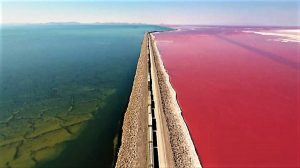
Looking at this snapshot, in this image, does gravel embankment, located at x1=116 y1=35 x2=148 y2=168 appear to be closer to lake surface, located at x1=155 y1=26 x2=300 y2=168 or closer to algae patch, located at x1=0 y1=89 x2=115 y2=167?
lake surface, located at x1=155 y1=26 x2=300 y2=168

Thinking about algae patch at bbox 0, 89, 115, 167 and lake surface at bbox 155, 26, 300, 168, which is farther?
algae patch at bbox 0, 89, 115, 167

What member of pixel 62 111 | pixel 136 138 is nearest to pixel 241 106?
pixel 136 138

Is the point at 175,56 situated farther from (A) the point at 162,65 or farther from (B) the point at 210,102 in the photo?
(B) the point at 210,102

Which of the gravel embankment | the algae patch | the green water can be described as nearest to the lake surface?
the gravel embankment

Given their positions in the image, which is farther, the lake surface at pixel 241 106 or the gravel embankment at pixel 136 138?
the lake surface at pixel 241 106

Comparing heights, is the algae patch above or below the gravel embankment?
below

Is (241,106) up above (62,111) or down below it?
above

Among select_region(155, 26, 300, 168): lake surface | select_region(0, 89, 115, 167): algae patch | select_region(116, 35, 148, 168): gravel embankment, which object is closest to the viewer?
select_region(116, 35, 148, 168): gravel embankment

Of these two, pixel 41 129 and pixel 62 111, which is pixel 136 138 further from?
pixel 62 111

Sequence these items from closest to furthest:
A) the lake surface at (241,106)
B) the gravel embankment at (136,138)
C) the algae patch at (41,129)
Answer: the gravel embankment at (136,138)
the lake surface at (241,106)
the algae patch at (41,129)

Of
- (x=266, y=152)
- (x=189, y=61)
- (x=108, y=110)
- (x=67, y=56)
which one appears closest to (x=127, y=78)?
(x=189, y=61)

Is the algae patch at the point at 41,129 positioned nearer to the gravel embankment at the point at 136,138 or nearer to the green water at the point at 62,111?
the green water at the point at 62,111

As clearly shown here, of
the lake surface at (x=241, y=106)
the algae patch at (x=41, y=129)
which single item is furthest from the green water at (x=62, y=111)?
the lake surface at (x=241, y=106)
